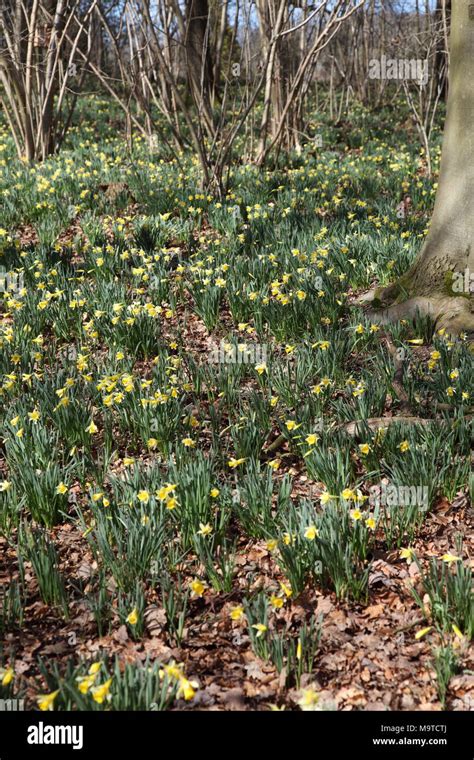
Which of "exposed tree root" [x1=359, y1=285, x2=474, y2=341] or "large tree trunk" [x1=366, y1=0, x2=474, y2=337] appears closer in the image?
"large tree trunk" [x1=366, y1=0, x2=474, y2=337]

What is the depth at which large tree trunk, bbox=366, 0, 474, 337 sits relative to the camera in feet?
12.6

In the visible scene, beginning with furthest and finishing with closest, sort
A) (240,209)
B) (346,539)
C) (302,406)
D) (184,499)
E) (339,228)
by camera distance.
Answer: (240,209)
(339,228)
(302,406)
(184,499)
(346,539)

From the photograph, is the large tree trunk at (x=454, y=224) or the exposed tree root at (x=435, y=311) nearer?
the large tree trunk at (x=454, y=224)

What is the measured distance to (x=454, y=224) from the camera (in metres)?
4.06

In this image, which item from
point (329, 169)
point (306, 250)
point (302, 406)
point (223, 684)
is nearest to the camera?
point (223, 684)

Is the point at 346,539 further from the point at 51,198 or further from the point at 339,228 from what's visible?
the point at 51,198

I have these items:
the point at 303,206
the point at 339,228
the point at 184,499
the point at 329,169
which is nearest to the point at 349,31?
the point at 329,169

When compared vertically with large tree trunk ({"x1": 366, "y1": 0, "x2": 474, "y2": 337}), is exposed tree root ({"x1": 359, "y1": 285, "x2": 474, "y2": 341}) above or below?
below

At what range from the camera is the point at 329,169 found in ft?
27.0

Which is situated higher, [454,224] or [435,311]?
[454,224]

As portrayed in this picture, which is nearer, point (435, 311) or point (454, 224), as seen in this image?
point (454, 224)

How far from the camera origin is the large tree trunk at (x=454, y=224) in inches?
151

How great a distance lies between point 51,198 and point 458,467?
542 centimetres

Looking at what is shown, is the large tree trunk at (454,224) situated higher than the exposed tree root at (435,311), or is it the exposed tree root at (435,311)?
the large tree trunk at (454,224)
